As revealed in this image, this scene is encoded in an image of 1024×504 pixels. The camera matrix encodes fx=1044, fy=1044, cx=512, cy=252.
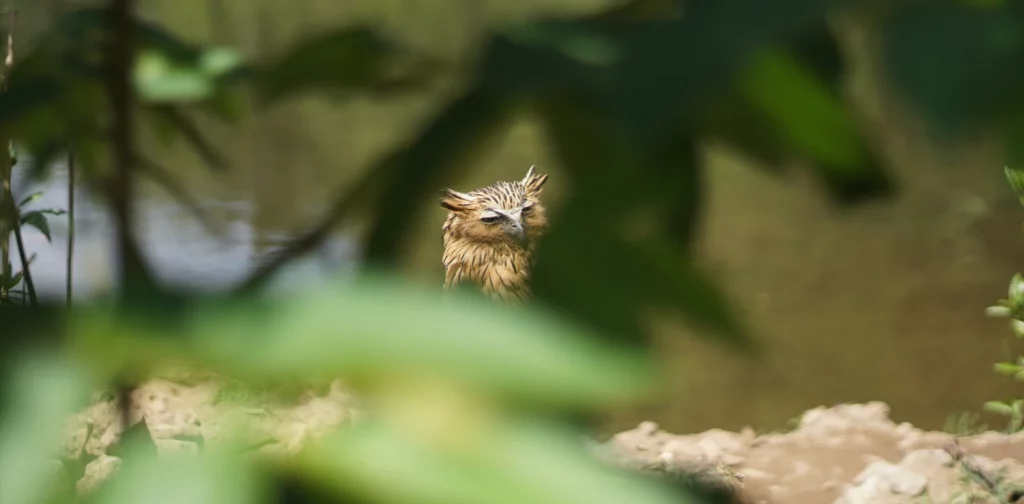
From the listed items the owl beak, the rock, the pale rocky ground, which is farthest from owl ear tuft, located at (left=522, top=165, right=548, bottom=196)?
the rock

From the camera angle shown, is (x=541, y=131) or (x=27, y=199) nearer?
(x=541, y=131)

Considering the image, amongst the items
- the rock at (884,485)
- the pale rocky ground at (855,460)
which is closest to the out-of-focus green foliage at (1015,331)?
the pale rocky ground at (855,460)

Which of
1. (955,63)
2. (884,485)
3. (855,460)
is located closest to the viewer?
(955,63)

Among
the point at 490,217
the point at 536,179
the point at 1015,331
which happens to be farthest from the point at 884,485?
the point at 536,179

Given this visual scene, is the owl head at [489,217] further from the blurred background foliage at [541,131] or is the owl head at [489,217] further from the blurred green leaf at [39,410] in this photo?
the blurred green leaf at [39,410]

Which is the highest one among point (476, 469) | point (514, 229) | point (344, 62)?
point (514, 229)

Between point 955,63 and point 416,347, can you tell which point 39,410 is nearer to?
point 416,347

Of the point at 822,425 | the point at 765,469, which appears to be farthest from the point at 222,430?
the point at 822,425
